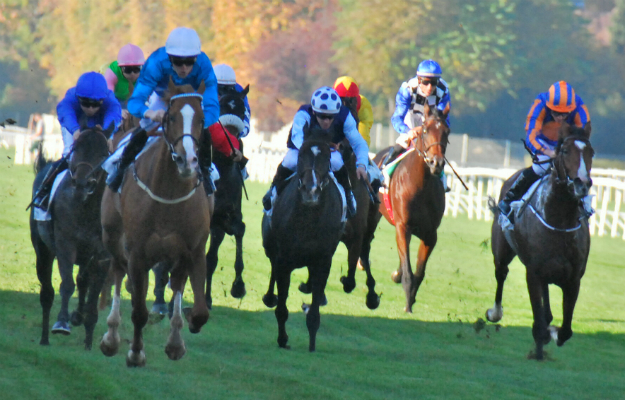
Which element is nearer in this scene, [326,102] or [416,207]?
[326,102]

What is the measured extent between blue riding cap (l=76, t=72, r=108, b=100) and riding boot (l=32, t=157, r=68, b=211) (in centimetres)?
58

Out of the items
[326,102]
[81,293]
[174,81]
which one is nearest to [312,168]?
[326,102]

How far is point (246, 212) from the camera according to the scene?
2147cm

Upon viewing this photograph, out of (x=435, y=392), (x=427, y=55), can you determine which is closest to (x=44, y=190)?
(x=435, y=392)

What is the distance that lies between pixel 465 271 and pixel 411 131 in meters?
4.39

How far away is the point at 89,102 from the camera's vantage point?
27.6ft

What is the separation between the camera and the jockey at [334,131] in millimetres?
8204

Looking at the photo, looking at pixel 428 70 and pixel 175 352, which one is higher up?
pixel 428 70

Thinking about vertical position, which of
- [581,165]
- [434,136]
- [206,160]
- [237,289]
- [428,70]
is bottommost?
[237,289]

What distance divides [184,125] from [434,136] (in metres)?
4.59

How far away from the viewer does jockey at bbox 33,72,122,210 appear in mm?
8273

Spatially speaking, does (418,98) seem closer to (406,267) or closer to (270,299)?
(406,267)

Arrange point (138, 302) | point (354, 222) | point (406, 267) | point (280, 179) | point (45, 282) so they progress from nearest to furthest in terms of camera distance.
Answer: point (138, 302)
point (45, 282)
point (280, 179)
point (354, 222)
point (406, 267)

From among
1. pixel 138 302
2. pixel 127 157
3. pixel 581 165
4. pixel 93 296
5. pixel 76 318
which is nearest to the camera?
pixel 138 302
